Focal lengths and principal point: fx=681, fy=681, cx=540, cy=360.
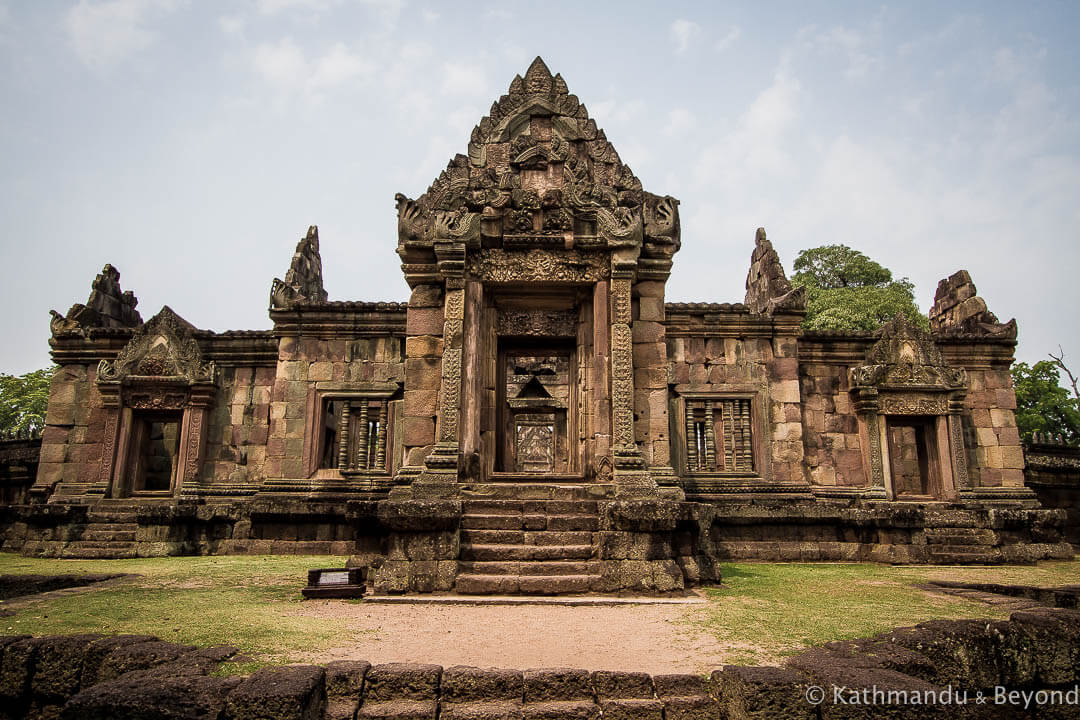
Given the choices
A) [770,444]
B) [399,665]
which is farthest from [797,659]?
[770,444]

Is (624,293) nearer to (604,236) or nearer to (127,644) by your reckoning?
(604,236)

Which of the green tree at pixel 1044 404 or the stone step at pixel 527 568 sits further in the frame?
the green tree at pixel 1044 404

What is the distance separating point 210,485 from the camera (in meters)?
14.6

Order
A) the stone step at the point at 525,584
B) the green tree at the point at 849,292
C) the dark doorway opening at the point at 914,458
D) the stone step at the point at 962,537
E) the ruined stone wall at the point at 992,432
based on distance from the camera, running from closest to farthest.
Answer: the stone step at the point at 525,584
the stone step at the point at 962,537
the dark doorway opening at the point at 914,458
the ruined stone wall at the point at 992,432
the green tree at the point at 849,292

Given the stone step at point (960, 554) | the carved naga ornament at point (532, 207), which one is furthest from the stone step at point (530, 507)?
the stone step at point (960, 554)

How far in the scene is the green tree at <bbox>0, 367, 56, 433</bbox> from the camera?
31234 millimetres

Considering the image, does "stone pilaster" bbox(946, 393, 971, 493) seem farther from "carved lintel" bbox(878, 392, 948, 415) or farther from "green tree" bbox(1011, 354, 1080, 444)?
"green tree" bbox(1011, 354, 1080, 444)

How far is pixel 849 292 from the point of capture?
88.6 feet

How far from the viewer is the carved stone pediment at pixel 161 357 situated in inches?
583

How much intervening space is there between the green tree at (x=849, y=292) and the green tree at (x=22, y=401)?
110ft

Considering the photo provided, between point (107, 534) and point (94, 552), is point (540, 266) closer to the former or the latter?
point (94, 552)

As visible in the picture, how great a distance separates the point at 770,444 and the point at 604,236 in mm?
7027

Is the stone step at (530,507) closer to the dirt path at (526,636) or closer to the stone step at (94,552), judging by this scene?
the dirt path at (526,636)

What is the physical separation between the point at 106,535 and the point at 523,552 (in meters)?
9.37
